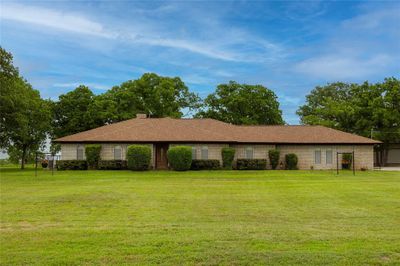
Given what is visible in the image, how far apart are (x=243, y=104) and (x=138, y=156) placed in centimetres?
2473

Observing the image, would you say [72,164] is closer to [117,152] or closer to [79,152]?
[79,152]

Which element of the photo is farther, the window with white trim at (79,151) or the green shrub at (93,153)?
the window with white trim at (79,151)

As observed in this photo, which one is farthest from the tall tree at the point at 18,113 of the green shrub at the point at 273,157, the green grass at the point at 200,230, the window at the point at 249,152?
the green shrub at the point at 273,157

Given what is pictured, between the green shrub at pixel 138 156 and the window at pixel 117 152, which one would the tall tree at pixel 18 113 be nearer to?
the window at pixel 117 152

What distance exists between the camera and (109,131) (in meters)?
38.5

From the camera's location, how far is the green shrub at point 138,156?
34219 millimetres

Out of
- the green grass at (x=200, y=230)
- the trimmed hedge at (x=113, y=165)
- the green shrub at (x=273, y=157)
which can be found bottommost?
the green grass at (x=200, y=230)

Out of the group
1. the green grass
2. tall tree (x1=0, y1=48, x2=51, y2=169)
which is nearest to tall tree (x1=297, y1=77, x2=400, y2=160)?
tall tree (x1=0, y1=48, x2=51, y2=169)

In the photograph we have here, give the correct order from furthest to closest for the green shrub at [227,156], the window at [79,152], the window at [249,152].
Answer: the window at [249,152] → the window at [79,152] → the green shrub at [227,156]

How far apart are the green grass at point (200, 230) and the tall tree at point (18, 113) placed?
65.1 ft

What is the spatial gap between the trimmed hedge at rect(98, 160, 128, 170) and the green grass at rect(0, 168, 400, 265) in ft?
63.3

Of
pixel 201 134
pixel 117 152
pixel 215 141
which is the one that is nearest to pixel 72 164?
pixel 117 152

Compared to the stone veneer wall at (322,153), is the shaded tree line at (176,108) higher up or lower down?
higher up

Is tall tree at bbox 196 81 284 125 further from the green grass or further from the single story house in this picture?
the green grass
